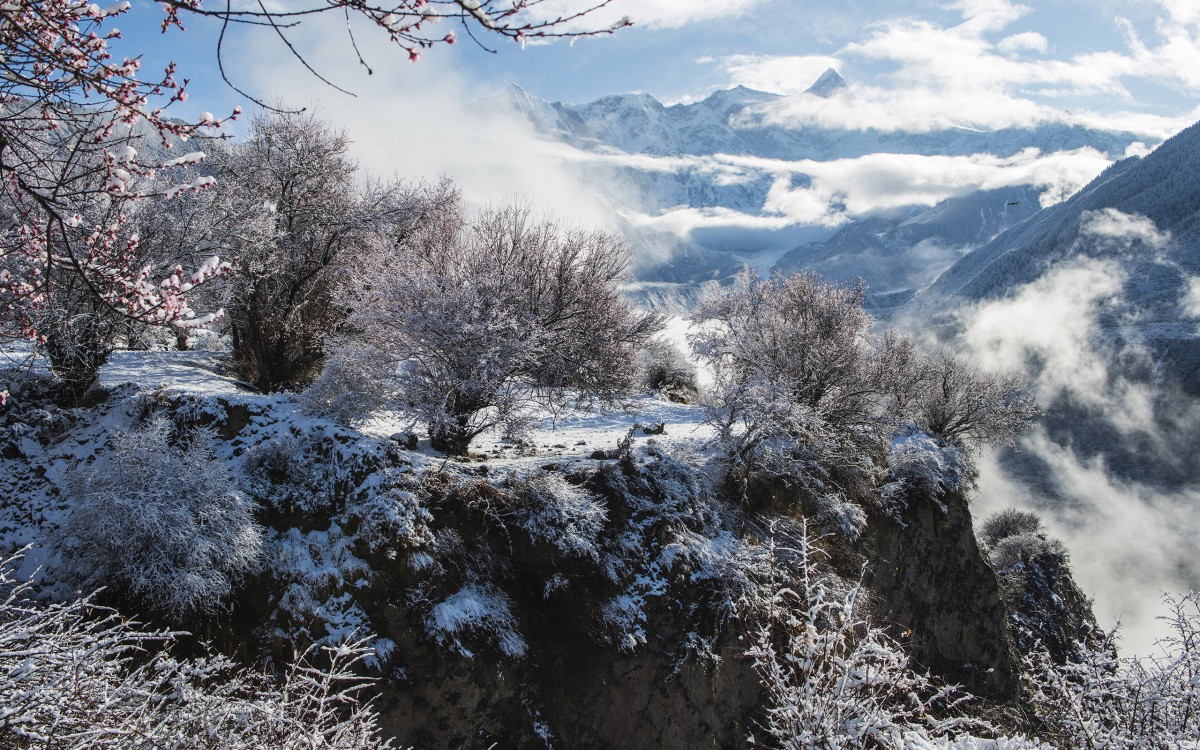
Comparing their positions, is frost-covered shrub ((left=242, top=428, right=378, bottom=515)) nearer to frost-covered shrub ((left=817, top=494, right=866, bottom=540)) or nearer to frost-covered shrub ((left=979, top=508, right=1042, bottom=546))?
frost-covered shrub ((left=817, top=494, right=866, bottom=540))

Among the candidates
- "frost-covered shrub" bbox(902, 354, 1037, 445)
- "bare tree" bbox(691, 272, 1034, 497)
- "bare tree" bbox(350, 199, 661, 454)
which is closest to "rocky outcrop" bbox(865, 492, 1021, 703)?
"bare tree" bbox(691, 272, 1034, 497)

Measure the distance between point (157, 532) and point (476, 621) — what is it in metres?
4.50

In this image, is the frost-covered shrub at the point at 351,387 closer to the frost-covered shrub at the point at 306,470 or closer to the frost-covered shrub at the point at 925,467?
the frost-covered shrub at the point at 306,470

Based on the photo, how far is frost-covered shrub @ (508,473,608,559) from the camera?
9.93 meters

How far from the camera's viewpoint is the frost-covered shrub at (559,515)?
993 centimetres

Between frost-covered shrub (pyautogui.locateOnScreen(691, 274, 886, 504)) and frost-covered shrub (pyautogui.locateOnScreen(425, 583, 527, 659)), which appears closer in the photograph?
frost-covered shrub (pyautogui.locateOnScreen(425, 583, 527, 659))

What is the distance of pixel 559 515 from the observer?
1002 centimetres

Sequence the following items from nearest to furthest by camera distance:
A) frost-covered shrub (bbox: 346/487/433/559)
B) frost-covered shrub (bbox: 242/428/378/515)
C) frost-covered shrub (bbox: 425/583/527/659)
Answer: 1. frost-covered shrub (bbox: 425/583/527/659)
2. frost-covered shrub (bbox: 346/487/433/559)
3. frost-covered shrub (bbox: 242/428/378/515)

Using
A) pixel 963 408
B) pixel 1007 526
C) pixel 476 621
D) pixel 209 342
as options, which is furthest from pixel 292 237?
pixel 1007 526

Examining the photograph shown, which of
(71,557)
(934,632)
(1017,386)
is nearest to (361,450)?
(71,557)

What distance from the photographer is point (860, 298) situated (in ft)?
89.0

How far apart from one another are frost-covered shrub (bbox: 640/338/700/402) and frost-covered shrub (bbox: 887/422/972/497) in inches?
378

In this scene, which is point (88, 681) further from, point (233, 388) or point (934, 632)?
point (934, 632)

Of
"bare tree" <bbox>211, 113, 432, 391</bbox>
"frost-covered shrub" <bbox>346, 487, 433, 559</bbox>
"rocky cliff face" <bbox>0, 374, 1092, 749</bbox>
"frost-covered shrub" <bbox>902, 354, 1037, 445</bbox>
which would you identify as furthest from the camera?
"frost-covered shrub" <bbox>902, 354, 1037, 445</bbox>
